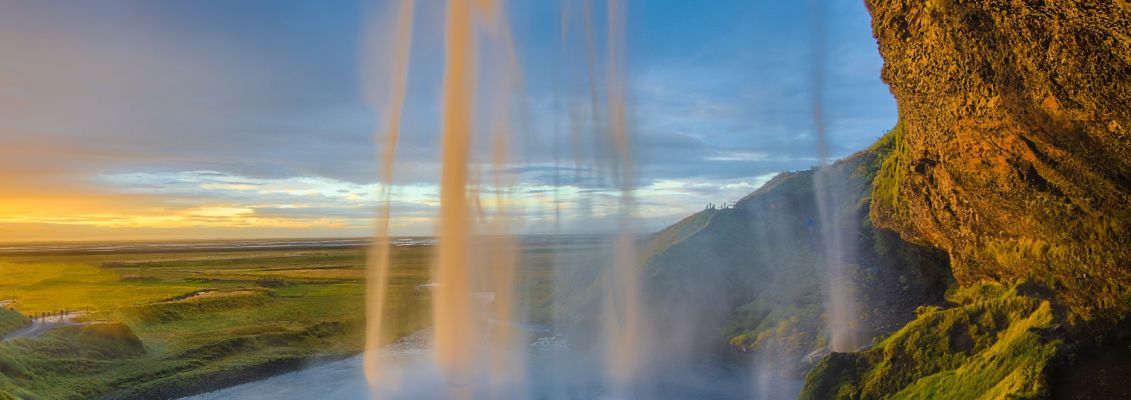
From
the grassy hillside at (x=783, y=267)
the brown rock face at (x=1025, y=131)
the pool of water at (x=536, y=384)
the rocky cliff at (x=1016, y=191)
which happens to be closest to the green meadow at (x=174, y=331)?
the pool of water at (x=536, y=384)

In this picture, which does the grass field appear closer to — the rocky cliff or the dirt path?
the dirt path

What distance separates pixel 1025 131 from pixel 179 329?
59.1 meters

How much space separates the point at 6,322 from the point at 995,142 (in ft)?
187

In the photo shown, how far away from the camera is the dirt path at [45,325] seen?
3785 centimetres

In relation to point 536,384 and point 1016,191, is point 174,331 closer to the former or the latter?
point 536,384

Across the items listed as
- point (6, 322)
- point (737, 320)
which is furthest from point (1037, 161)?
point (6, 322)

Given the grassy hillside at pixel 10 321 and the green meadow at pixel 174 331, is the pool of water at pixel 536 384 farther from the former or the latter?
the grassy hillside at pixel 10 321

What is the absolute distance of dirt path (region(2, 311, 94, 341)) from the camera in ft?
124

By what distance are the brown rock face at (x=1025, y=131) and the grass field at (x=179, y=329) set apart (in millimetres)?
35669

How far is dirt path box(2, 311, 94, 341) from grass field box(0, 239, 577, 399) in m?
0.83

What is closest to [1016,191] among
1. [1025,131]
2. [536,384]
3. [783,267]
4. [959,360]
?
[1025,131]

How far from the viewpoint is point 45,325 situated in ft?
140

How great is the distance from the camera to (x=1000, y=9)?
1355cm

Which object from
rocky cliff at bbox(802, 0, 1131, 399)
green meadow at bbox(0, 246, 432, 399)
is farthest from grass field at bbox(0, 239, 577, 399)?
rocky cliff at bbox(802, 0, 1131, 399)
